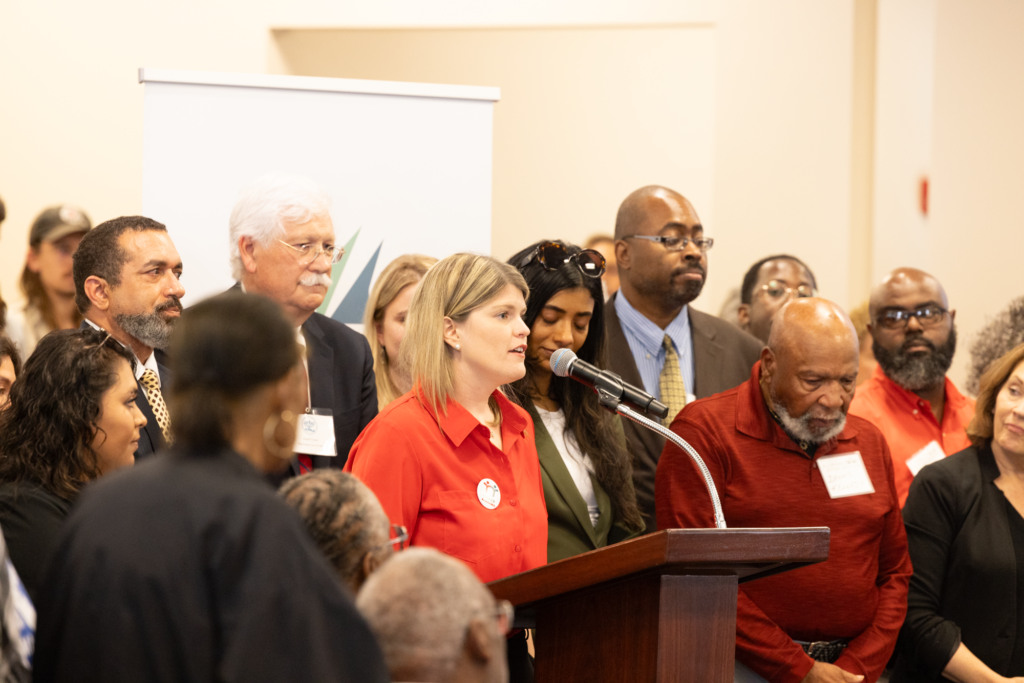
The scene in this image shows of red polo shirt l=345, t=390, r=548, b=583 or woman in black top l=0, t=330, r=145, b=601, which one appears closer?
woman in black top l=0, t=330, r=145, b=601

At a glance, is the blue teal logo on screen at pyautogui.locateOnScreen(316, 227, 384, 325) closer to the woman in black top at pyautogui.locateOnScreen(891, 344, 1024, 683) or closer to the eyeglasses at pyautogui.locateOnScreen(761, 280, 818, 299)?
the woman in black top at pyautogui.locateOnScreen(891, 344, 1024, 683)

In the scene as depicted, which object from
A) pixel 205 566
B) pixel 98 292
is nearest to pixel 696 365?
pixel 98 292

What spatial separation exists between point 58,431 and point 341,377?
106cm

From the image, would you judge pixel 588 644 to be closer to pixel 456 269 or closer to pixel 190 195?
pixel 456 269

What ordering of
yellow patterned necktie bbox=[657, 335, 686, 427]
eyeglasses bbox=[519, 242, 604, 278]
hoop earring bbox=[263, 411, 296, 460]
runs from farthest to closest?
yellow patterned necktie bbox=[657, 335, 686, 427] → eyeglasses bbox=[519, 242, 604, 278] → hoop earring bbox=[263, 411, 296, 460]

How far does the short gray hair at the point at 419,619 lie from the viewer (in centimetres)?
133

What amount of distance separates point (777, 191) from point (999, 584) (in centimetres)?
365

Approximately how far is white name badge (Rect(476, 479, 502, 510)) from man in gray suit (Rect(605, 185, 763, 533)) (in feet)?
3.67

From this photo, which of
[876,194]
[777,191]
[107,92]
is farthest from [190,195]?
[876,194]

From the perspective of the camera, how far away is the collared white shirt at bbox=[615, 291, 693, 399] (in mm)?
3562

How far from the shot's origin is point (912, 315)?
4.00 m

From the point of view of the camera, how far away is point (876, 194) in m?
6.21

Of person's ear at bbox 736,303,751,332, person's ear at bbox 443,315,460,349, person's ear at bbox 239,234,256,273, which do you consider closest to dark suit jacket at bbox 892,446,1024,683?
person's ear at bbox 443,315,460,349

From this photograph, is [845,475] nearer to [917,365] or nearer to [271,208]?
[917,365]
